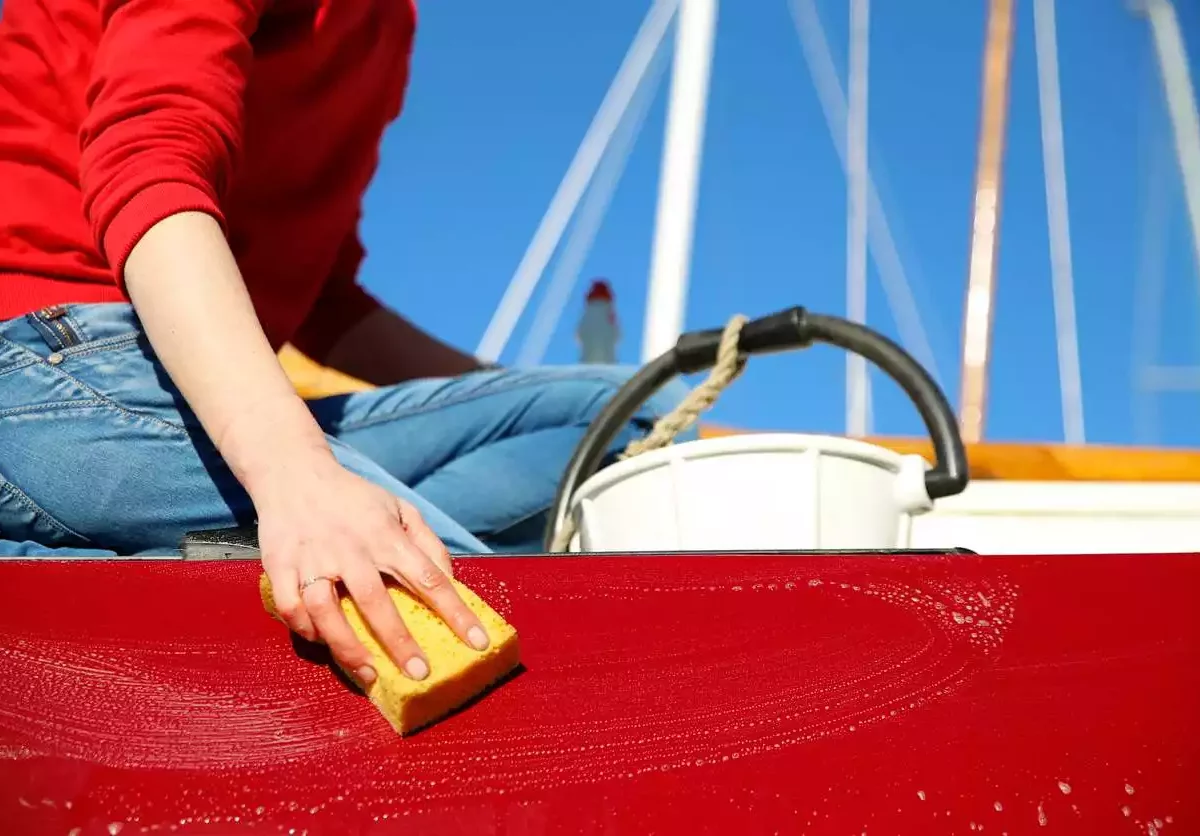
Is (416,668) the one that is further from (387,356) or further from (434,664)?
(387,356)

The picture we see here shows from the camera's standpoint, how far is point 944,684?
65 cm

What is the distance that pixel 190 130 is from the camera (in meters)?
1.00

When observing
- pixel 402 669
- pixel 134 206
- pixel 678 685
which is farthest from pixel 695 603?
pixel 134 206

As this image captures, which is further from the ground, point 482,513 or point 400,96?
point 400,96

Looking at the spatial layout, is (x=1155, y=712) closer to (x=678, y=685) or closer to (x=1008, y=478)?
(x=678, y=685)

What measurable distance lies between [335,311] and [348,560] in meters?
1.32

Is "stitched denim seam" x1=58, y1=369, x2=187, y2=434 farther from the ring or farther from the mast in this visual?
the mast

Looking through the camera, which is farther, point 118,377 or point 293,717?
point 118,377

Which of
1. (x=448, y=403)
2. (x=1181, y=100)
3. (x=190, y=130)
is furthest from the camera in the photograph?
(x=1181, y=100)

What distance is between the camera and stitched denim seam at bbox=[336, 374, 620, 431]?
1460 millimetres

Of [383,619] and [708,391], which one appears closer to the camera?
[383,619]

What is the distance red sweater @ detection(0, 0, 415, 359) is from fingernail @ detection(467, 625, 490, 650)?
48cm

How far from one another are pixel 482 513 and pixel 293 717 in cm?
90

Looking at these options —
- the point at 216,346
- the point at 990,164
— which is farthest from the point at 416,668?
the point at 990,164
